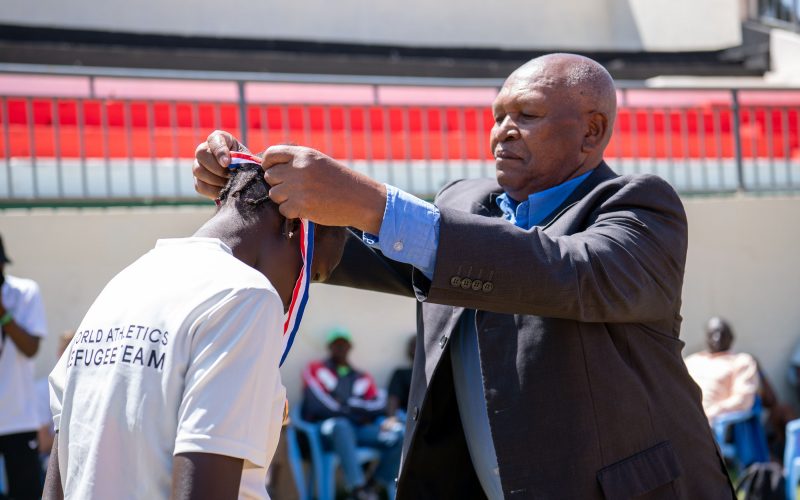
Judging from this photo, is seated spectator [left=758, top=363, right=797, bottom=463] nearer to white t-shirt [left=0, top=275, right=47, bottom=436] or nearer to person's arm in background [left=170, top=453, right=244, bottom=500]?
white t-shirt [left=0, top=275, right=47, bottom=436]

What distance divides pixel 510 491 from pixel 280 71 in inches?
411

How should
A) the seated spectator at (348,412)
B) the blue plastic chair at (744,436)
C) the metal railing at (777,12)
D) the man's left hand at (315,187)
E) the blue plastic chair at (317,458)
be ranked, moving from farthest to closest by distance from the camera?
1. the metal railing at (777,12)
2. the blue plastic chair at (744,436)
3. the blue plastic chair at (317,458)
4. the seated spectator at (348,412)
5. the man's left hand at (315,187)

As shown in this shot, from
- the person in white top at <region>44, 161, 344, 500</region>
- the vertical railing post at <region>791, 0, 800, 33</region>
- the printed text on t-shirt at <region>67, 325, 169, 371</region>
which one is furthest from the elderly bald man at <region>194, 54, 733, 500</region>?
the vertical railing post at <region>791, 0, 800, 33</region>

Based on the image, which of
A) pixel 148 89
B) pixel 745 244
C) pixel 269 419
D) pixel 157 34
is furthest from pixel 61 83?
pixel 269 419

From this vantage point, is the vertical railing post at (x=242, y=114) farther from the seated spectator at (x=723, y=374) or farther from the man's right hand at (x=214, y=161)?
the man's right hand at (x=214, y=161)

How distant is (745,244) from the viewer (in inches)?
358

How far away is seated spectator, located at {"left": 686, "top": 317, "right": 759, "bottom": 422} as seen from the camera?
303 inches

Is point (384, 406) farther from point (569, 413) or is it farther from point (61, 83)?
point (569, 413)

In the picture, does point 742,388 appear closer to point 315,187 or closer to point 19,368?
point 19,368

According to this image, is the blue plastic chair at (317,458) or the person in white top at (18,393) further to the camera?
the blue plastic chair at (317,458)

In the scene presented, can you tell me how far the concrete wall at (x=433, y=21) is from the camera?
12344 millimetres

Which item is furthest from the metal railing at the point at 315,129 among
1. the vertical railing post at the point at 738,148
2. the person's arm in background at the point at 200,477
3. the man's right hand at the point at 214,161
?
the person's arm in background at the point at 200,477

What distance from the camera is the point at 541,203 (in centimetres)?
272

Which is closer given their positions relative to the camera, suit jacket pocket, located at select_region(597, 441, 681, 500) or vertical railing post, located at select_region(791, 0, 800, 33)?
suit jacket pocket, located at select_region(597, 441, 681, 500)
